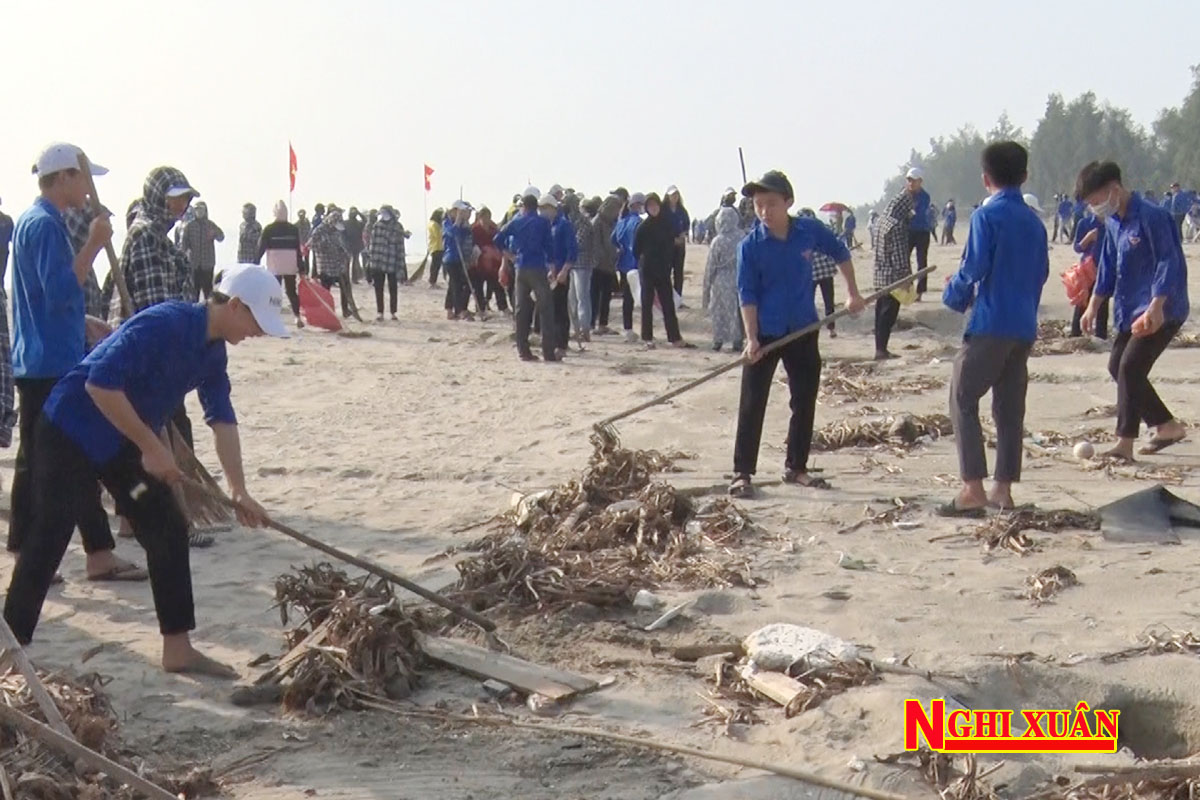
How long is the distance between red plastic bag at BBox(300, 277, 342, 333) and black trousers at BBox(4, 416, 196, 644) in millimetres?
12917

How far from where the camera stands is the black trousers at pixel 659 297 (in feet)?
48.3

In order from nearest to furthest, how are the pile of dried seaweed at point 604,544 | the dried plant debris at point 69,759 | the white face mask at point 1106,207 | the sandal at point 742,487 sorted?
the dried plant debris at point 69,759, the pile of dried seaweed at point 604,544, the sandal at point 742,487, the white face mask at point 1106,207

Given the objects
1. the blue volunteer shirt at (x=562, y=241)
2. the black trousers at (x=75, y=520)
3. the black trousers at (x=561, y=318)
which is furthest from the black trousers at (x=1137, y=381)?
the black trousers at (x=561, y=318)

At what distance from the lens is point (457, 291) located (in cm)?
1962

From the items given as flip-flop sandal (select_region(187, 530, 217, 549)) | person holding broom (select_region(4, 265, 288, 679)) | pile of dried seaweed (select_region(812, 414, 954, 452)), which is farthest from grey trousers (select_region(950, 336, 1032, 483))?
flip-flop sandal (select_region(187, 530, 217, 549))

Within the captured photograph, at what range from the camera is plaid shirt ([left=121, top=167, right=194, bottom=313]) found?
6742 millimetres

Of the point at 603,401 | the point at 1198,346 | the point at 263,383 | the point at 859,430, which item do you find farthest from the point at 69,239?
the point at 1198,346

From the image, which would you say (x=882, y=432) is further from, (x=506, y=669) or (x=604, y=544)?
(x=506, y=669)

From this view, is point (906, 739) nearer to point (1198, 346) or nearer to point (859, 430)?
point (859, 430)

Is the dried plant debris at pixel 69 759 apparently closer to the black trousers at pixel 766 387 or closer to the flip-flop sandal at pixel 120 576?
the flip-flop sandal at pixel 120 576

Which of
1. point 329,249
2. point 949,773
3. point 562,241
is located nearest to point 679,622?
point 949,773

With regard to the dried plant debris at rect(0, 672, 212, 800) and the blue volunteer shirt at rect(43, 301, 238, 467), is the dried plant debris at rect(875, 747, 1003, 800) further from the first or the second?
the blue volunteer shirt at rect(43, 301, 238, 467)

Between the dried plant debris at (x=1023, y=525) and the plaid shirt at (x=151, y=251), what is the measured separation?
4.17 m

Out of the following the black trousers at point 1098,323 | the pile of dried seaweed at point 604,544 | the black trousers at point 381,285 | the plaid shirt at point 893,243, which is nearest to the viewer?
the pile of dried seaweed at point 604,544
